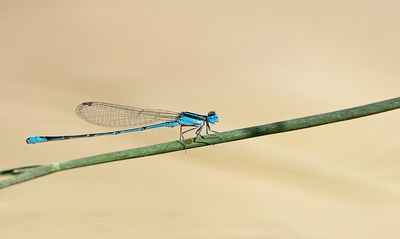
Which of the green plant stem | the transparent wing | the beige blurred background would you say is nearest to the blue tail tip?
the beige blurred background

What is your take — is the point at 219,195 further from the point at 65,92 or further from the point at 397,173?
the point at 65,92

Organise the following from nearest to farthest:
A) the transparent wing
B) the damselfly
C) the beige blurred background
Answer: the beige blurred background, the damselfly, the transparent wing

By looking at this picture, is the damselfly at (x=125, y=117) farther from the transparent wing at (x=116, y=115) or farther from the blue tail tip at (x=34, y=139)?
the blue tail tip at (x=34, y=139)

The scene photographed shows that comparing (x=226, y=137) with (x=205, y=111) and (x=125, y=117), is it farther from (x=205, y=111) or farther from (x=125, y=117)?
(x=205, y=111)

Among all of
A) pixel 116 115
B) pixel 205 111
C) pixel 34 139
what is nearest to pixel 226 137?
pixel 34 139

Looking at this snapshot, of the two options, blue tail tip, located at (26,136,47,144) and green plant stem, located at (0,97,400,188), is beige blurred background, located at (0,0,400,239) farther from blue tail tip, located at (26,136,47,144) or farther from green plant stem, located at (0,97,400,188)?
green plant stem, located at (0,97,400,188)

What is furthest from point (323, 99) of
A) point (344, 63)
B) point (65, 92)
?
point (65, 92)
